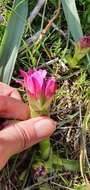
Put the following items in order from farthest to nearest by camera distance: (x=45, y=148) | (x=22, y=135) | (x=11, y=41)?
(x=11, y=41) < (x=45, y=148) < (x=22, y=135)

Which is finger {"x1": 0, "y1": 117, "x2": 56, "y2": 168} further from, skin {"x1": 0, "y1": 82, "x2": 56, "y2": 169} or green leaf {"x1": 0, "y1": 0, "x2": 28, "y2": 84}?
green leaf {"x1": 0, "y1": 0, "x2": 28, "y2": 84}

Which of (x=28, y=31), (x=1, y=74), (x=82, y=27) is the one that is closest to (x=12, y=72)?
(x=1, y=74)

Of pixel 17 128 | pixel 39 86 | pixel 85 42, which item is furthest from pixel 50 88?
pixel 85 42

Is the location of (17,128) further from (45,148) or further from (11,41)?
(11,41)

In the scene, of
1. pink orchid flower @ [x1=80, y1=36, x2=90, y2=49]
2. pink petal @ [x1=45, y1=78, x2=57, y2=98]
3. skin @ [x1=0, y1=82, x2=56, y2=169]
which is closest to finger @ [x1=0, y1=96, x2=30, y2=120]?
skin @ [x1=0, y1=82, x2=56, y2=169]

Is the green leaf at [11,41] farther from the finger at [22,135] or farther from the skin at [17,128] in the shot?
the finger at [22,135]

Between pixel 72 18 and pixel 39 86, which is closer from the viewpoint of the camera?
pixel 39 86

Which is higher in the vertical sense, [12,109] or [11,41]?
[11,41]
